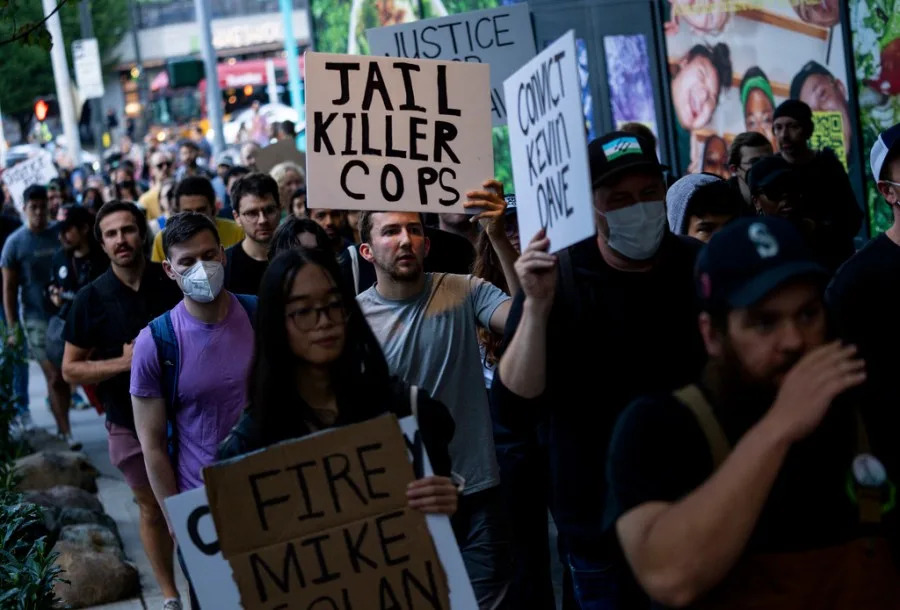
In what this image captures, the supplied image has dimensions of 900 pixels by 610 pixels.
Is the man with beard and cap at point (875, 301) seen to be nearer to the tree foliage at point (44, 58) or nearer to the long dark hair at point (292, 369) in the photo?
the long dark hair at point (292, 369)

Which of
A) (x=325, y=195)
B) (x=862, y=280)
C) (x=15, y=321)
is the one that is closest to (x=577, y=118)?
(x=862, y=280)

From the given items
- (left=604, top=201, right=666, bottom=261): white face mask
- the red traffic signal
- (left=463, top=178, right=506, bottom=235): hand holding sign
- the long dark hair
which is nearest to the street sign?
the red traffic signal

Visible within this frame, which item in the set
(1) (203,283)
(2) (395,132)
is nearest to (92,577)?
(1) (203,283)

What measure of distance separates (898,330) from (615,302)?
767mm

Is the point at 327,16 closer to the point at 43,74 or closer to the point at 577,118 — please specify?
the point at 577,118

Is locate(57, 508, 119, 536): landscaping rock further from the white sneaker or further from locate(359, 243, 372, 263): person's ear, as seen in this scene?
locate(359, 243, 372, 263): person's ear

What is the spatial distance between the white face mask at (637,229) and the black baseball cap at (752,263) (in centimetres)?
134

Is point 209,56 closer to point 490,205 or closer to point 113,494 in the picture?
point 113,494

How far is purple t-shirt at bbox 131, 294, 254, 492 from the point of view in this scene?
597 centimetres

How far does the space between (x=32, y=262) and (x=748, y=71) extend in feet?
20.2

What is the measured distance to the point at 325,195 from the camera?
593cm

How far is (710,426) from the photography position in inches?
112

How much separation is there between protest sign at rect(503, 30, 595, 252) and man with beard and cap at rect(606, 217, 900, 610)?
1.06m

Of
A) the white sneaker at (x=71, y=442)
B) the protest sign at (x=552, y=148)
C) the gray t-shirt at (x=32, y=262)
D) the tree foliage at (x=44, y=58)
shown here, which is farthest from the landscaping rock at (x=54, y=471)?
the tree foliage at (x=44, y=58)
